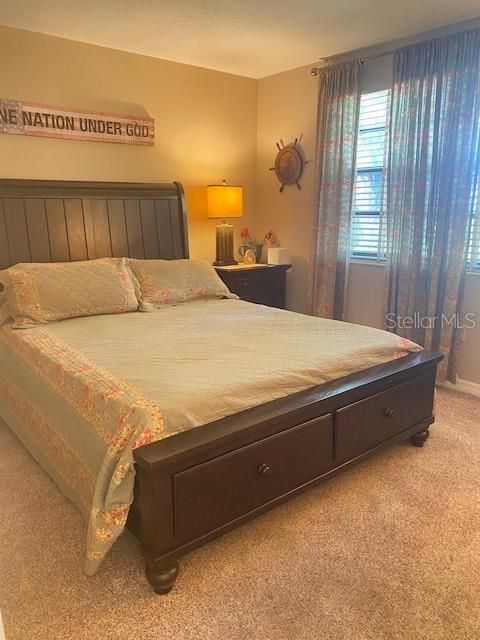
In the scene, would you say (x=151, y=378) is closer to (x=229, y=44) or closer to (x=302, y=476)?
(x=302, y=476)

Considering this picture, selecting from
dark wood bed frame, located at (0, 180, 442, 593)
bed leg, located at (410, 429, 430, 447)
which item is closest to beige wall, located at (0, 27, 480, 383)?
dark wood bed frame, located at (0, 180, 442, 593)

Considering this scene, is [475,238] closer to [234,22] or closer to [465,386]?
[465,386]

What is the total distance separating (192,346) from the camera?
234 centimetres

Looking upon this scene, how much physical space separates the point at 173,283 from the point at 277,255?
4.26 ft

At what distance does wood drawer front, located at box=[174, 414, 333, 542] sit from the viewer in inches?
67.6

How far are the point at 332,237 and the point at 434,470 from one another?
82.8 inches

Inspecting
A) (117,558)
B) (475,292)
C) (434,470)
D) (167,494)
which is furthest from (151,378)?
(475,292)

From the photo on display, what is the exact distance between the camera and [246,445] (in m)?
1.83

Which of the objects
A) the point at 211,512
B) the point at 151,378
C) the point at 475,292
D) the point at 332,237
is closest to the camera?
the point at 211,512

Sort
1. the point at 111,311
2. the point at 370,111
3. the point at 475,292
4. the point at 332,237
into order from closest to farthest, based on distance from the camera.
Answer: the point at 111,311
the point at 475,292
the point at 370,111
the point at 332,237

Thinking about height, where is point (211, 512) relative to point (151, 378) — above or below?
below

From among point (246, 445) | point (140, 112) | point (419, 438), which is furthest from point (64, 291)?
point (419, 438)

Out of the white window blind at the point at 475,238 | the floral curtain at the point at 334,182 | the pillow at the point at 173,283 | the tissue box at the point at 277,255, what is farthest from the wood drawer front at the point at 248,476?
the tissue box at the point at 277,255

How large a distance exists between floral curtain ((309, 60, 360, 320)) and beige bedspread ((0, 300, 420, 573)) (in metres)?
1.19
